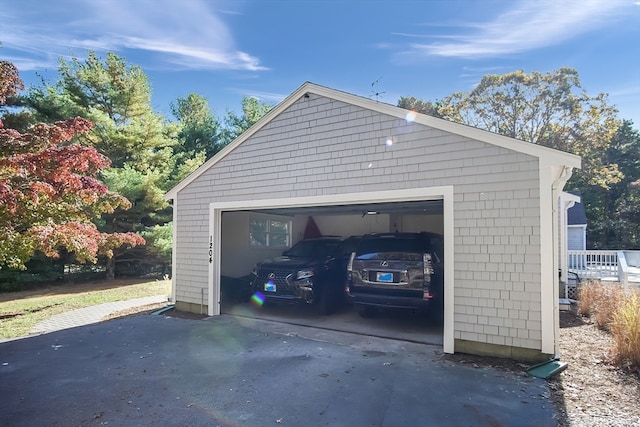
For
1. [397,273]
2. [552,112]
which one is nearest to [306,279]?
[397,273]

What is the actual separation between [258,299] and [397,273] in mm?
3522

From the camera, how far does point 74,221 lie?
862cm

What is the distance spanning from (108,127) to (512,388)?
51.9 feet

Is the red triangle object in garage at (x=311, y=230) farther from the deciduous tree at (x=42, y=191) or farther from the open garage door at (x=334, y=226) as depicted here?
the deciduous tree at (x=42, y=191)

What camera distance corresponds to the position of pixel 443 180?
5281 mm

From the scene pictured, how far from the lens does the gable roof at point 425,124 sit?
462 cm

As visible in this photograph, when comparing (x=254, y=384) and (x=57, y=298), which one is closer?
(x=254, y=384)

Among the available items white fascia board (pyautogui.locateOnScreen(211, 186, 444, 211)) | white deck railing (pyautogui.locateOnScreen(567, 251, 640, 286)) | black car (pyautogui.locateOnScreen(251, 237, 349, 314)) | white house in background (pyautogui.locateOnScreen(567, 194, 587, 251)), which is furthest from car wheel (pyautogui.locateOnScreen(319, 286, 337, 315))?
white house in background (pyautogui.locateOnScreen(567, 194, 587, 251))

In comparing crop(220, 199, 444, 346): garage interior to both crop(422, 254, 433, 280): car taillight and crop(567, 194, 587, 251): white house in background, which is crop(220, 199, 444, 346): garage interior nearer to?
crop(422, 254, 433, 280): car taillight

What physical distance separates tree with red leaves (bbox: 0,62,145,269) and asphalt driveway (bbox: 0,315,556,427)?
2.24 meters

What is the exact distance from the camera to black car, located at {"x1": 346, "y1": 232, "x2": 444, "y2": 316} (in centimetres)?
614

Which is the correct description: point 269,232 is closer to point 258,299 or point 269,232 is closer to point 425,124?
point 258,299

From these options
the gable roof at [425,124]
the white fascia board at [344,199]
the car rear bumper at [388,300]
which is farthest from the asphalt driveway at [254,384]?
the gable roof at [425,124]

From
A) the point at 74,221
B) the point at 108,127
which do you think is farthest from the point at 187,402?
the point at 108,127
